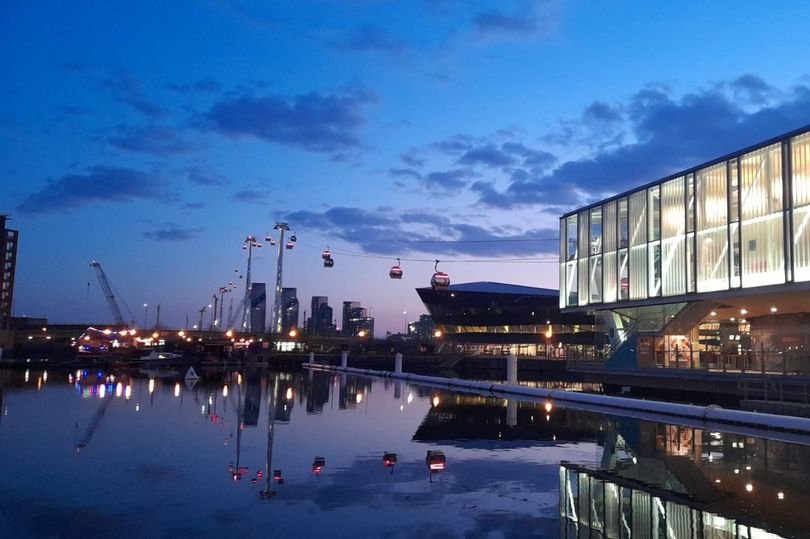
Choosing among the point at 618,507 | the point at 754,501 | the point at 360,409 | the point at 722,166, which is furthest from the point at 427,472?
the point at 722,166

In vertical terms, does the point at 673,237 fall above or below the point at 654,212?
below

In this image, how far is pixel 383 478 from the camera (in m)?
12.1

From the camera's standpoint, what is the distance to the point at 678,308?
43438mm

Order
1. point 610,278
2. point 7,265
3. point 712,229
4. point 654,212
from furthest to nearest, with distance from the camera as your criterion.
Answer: point 7,265 → point 610,278 → point 654,212 → point 712,229

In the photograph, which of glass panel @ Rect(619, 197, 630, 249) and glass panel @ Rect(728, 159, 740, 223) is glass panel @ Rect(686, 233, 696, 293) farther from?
glass panel @ Rect(619, 197, 630, 249)

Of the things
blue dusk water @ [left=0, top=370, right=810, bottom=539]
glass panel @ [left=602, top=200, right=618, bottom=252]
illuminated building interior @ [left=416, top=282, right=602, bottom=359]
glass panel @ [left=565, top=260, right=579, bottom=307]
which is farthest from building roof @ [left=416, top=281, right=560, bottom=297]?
blue dusk water @ [left=0, top=370, right=810, bottom=539]

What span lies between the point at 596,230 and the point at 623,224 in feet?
10.5

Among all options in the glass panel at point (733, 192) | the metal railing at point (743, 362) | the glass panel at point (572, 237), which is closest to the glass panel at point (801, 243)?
the glass panel at point (733, 192)

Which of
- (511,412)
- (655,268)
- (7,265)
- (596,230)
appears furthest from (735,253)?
(7,265)

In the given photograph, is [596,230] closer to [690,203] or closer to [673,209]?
[673,209]

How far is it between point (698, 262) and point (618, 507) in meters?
34.1

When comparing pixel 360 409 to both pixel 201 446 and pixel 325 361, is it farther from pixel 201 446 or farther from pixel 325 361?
pixel 325 361

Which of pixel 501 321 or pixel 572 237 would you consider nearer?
pixel 572 237

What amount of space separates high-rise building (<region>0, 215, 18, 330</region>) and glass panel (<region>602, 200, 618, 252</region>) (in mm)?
174327
